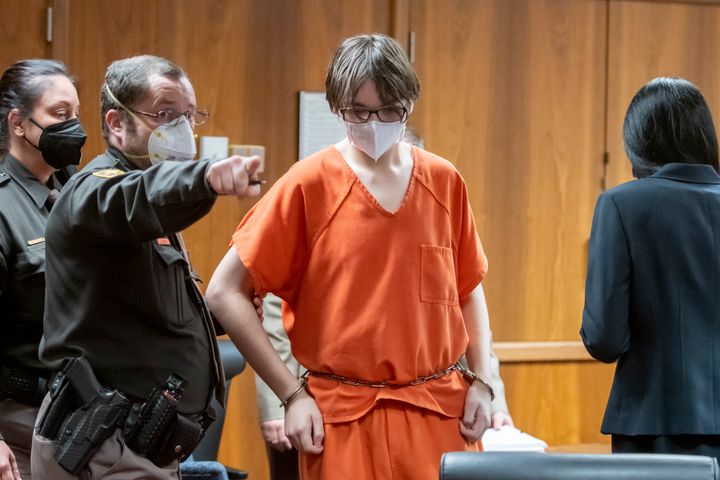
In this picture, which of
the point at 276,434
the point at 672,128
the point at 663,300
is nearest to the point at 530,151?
the point at 276,434

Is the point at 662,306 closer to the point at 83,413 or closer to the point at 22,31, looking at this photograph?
the point at 83,413

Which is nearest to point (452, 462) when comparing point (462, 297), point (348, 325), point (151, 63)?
point (348, 325)

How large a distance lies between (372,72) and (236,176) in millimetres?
402

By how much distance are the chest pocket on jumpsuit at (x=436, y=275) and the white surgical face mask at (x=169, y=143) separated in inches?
19.2

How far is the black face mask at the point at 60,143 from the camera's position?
2299 mm

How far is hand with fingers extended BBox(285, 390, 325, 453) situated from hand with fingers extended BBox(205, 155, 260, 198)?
446mm

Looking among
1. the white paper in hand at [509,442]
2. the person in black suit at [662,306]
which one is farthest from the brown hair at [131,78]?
the white paper in hand at [509,442]

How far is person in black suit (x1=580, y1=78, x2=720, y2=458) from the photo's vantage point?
1.94 metres

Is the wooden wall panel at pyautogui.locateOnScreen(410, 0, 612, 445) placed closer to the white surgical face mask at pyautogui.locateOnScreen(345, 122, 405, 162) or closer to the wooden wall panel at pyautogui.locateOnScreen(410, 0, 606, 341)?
the wooden wall panel at pyautogui.locateOnScreen(410, 0, 606, 341)

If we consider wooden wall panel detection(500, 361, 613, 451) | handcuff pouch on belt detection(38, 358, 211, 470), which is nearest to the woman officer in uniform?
handcuff pouch on belt detection(38, 358, 211, 470)

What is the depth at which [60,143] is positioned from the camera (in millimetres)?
2303

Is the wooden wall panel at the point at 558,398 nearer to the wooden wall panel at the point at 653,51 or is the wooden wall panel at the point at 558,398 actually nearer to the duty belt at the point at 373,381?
the wooden wall panel at the point at 653,51

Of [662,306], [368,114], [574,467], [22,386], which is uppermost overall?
[368,114]

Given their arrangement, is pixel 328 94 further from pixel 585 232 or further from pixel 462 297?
pixel 585 232
